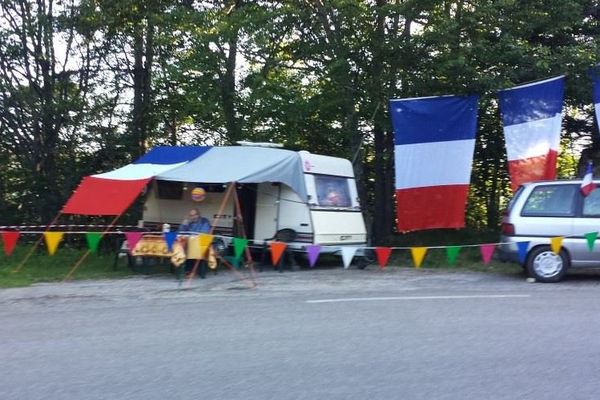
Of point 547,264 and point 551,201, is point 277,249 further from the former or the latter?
point 551,201

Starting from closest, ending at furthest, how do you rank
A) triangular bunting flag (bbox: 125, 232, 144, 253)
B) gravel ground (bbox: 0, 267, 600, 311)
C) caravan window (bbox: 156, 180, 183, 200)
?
1. gravel ground (bbox: 0, 267, 600, 311)
2. triangular bunting flag (bbox: 125, 232, 144, 253)
3. caravan window (bbox: 156, 180, 183, 200)

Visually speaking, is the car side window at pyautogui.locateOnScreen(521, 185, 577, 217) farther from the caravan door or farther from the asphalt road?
the caravan door

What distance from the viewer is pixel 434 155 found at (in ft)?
50.2

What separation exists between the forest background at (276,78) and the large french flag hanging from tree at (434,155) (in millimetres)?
650

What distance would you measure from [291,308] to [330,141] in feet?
32.1

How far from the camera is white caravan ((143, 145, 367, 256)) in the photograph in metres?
14.0

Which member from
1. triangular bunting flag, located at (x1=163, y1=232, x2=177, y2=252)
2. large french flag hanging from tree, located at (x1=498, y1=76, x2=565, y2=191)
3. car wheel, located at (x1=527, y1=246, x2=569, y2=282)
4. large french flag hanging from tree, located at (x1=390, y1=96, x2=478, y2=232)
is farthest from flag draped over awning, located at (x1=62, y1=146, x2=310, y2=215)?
car wheel, located at (x1=527, y1=246, x2=569, y2=282)

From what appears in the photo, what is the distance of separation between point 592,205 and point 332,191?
532cm

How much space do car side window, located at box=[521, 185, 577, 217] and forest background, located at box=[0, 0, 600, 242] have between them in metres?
3.62

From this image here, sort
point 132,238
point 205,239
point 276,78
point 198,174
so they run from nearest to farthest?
point 205,239 → point 132,238 → point 198,174 → point 276,78

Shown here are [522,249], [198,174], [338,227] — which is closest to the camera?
[522,249]

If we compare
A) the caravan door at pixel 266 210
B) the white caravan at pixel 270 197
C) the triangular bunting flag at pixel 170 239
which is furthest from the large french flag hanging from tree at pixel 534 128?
the triangular bunting flag at pixel 170 239

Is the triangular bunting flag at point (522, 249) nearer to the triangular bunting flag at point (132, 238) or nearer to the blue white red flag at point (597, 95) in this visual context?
the blue white red flag at point (597, 95)

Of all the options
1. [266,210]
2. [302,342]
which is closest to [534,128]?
[266,210]
